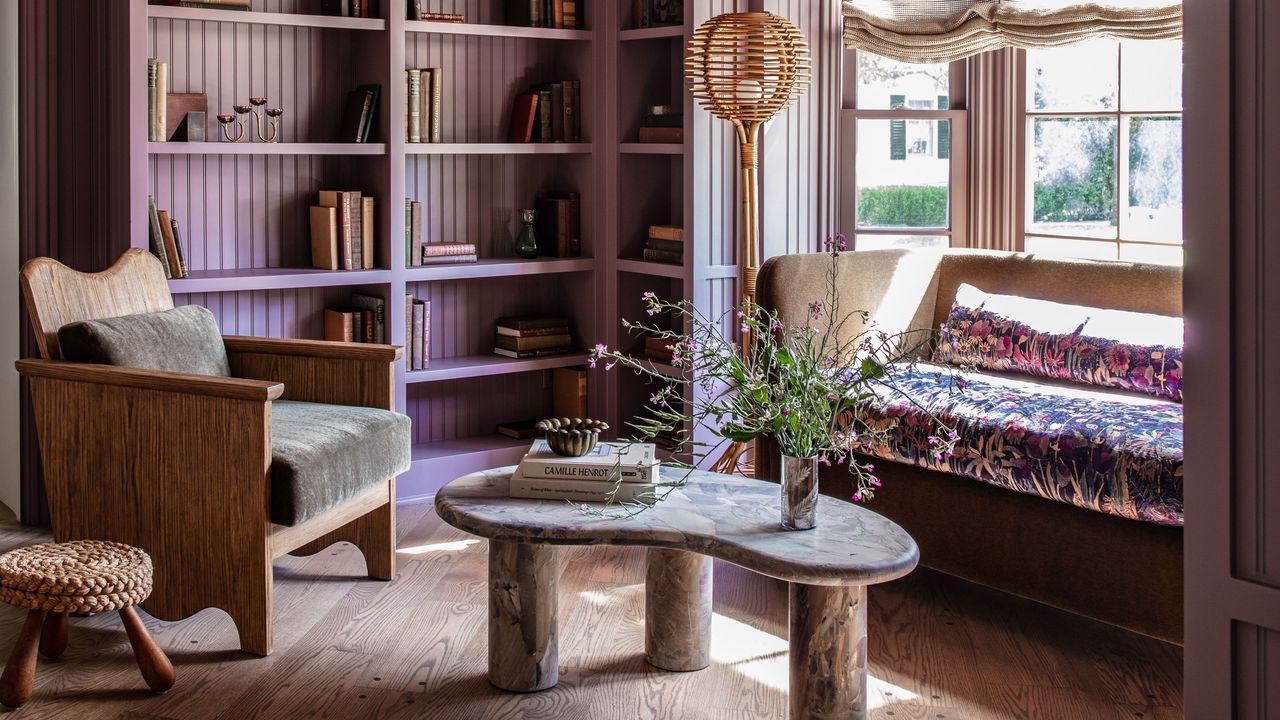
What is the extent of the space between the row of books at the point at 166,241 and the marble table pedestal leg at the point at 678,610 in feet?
6.26

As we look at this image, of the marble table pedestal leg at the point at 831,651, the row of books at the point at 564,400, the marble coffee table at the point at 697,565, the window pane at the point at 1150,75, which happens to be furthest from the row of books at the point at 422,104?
the marble table pedestal leg at the point at 831,651

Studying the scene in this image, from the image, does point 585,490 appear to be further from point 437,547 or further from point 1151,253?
point 1151,253

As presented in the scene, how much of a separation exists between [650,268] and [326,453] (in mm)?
1789

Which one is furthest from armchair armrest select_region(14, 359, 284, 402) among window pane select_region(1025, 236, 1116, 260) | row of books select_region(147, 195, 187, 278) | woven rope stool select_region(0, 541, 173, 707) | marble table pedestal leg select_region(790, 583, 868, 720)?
window pane select_region(1025, 236, 1116, 260)

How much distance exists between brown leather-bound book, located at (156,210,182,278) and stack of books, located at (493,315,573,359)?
1.31 metres

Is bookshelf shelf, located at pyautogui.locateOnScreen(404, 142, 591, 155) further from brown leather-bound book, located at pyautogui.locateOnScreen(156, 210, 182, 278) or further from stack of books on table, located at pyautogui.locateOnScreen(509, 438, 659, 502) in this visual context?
stack of books on table, located at pyautogui.locateOnScreen(509, 438, 659, 502)

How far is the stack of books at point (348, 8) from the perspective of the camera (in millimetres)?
4234

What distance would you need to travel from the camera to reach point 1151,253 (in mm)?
4008

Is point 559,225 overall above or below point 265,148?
below

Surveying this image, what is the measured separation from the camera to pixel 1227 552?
138 cm

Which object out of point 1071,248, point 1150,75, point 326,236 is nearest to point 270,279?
point 326,236

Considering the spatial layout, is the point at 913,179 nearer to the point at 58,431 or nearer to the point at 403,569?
the point at 403,569

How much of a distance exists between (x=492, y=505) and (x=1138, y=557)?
1485 mm

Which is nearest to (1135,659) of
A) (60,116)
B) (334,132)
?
(334,132)
